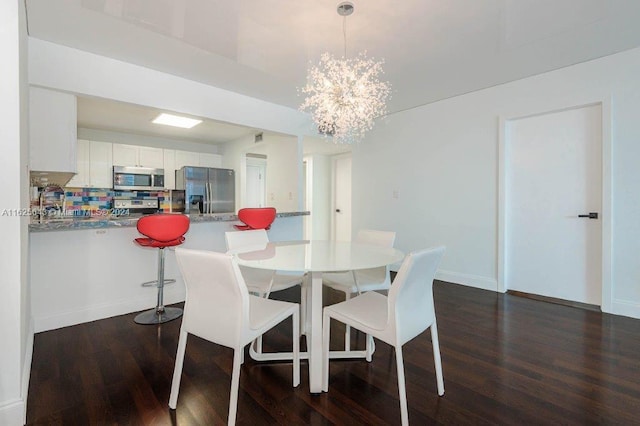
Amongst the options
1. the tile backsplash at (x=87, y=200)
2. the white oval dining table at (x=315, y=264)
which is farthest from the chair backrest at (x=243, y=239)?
the tile backsplash at (x=87, y=200)

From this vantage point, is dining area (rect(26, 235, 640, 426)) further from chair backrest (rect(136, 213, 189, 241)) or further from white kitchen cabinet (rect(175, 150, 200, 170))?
white kitchen cabinet (rect(175, 150, 200, 170))

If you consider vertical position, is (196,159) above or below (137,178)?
above

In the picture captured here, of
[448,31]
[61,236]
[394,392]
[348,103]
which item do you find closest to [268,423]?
[394,392]

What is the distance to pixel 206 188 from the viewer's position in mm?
5344

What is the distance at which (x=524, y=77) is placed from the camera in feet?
10.7

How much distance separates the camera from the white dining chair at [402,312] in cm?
142

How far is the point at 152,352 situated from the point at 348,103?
2.24m

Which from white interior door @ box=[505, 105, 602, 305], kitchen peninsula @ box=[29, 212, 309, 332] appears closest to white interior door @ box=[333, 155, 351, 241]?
white interior door @ box=[505, 105, 602, 305]

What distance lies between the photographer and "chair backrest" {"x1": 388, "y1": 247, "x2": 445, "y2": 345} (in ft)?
4.67

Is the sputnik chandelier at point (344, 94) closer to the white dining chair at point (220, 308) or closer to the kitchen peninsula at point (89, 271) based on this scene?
the white dining chair at point (220, 308)

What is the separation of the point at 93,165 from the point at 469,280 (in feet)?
18.5

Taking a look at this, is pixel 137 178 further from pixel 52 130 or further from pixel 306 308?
pixel 306 308

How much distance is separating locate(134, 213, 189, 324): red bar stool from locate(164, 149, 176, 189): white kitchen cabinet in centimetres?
298

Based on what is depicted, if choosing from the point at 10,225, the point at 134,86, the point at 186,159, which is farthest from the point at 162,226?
the point at 186,159
